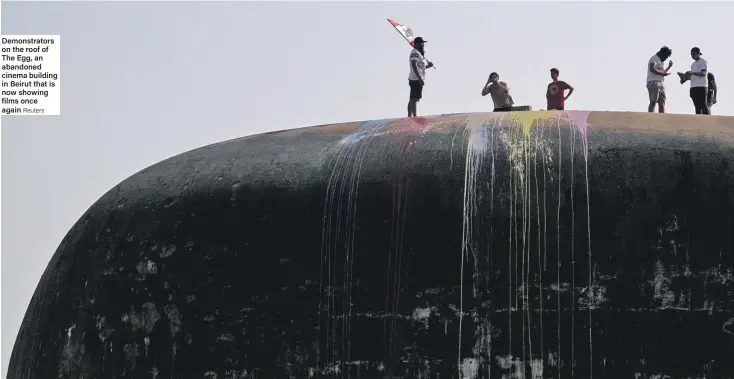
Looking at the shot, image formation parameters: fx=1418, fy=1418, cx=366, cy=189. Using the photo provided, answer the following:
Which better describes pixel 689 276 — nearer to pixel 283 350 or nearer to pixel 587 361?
pixel 587 361

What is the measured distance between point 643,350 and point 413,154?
374 cm

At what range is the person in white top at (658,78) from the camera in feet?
62.6

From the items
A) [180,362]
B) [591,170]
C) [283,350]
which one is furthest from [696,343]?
[180,362]

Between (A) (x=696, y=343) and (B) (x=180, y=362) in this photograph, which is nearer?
(A) (x=696, y=343)

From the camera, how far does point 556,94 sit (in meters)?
19.3

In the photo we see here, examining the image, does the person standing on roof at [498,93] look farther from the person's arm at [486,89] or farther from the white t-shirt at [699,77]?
the white t-shirt at [699,77]

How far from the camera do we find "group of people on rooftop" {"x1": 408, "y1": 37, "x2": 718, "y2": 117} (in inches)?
754

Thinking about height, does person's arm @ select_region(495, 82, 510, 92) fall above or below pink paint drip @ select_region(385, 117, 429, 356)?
above

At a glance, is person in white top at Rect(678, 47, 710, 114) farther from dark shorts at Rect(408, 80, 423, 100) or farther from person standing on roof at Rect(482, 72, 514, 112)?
dark shorts at Rect(408, 80, 423, 100)

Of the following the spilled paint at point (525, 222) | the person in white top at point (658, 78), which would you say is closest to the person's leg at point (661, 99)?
the person in white top at point (658, 78)

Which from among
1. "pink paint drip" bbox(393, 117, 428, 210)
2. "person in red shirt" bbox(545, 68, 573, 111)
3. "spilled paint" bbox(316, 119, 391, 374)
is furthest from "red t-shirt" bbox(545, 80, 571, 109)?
"spilled paint" bbox(316, 119, 391, 374)

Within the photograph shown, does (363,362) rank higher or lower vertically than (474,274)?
lower

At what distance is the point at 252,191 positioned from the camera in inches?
699

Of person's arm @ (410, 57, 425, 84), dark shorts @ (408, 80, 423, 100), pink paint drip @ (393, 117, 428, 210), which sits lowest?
pink paint drip @ (393, 117, 428, 210)
